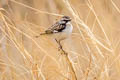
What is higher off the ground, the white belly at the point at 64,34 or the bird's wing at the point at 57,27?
the bird's wing at the point at 57,27

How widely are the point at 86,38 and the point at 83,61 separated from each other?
1.78 feet

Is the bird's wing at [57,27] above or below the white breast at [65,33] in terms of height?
above

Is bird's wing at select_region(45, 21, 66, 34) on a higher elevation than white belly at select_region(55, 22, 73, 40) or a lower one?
higher

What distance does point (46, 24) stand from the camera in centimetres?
759

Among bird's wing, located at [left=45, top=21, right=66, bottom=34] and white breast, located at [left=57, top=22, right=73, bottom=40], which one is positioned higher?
bird's wing, located at [left=45, top=21, right=66, bottom=34]

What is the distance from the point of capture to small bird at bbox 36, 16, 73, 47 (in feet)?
14.1

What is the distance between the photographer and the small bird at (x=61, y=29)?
429 cm

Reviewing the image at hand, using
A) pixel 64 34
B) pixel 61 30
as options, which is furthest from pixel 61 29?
pixel 64 34

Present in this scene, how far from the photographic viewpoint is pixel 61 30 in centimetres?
444

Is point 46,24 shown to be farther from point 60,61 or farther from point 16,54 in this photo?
point 60,61

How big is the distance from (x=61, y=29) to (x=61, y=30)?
12 mm

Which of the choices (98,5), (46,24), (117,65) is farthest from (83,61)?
(46,24)

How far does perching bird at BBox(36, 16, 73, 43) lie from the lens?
14.1ft

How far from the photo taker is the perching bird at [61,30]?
4.29 metres
